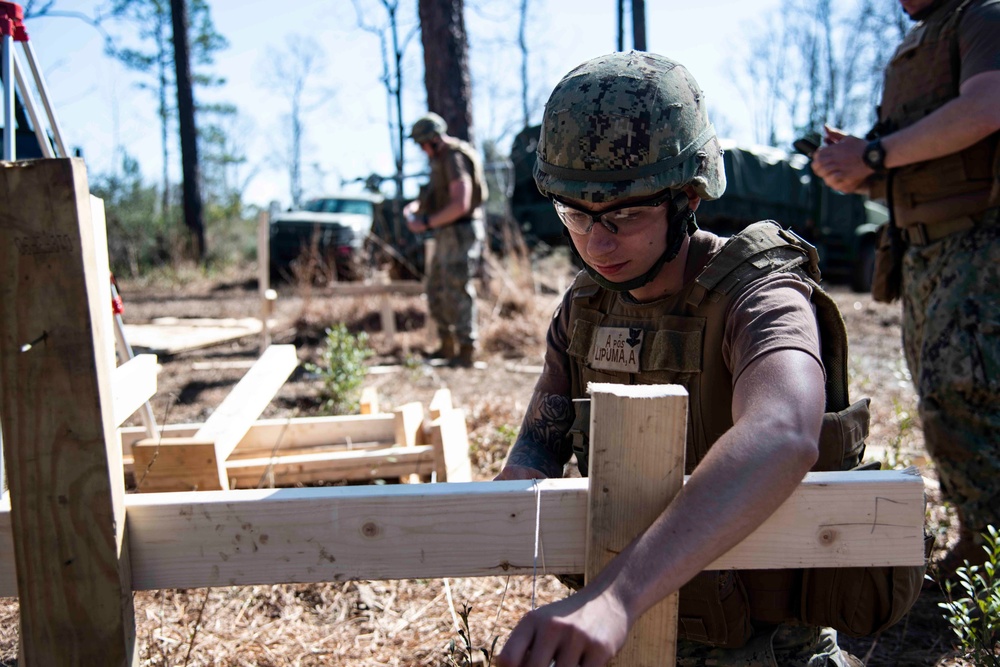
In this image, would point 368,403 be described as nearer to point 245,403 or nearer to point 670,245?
point 245,403

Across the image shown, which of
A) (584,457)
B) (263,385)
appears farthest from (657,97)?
(263,385)

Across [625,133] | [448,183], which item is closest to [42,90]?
[625,133]

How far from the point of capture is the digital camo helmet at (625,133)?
1.74 meters

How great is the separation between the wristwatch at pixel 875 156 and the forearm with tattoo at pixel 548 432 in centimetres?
173

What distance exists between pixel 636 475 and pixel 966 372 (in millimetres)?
1978

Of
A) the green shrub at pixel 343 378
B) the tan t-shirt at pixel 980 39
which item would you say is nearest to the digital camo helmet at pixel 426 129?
Answer: the green shrub at pixel 343 378

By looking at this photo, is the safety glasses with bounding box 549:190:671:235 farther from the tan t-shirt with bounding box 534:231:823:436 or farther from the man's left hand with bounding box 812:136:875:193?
the man's left hand with bounding box 812:136:875:193

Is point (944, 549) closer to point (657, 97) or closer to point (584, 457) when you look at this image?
point (584, 457)

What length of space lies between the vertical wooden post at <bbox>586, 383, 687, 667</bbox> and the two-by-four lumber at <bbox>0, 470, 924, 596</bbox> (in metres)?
0.05

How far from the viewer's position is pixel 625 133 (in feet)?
5.71

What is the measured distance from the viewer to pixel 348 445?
Result: 12.5 ft

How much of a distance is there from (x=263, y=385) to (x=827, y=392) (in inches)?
92.9

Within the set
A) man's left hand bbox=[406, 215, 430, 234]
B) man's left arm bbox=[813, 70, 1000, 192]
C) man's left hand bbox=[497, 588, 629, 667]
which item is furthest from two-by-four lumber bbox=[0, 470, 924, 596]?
man's left hand bbox=[406, 215, 430, 234]

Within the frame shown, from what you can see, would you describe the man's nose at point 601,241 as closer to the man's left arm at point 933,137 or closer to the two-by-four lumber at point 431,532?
the two-by-four lumber at point 431,532
